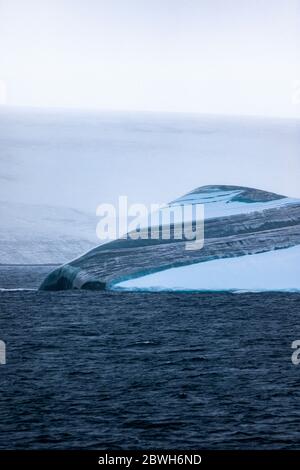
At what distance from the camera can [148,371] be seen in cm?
988

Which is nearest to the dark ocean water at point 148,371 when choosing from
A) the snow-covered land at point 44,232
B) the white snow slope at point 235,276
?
the white snow slope at point 235,276

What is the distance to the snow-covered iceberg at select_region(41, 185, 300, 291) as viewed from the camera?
1421 cm

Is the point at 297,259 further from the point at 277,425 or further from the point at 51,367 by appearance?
the point at 277,425

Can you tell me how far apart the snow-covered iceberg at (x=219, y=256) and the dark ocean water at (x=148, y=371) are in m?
0.21

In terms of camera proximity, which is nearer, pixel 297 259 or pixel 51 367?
pixel 51 367

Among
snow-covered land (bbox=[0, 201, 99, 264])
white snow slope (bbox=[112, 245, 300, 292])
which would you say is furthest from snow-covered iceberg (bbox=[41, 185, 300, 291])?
snow-covered land (bbox=[0, 201, 99, 264])

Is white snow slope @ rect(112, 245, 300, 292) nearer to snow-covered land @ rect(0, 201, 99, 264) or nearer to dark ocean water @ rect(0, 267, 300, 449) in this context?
dark ocean water @ rect(0, 267, 300, 449)

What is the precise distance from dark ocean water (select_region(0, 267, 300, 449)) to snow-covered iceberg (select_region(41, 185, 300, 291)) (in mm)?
210

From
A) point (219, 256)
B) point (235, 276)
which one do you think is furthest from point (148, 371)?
point (235, 276)

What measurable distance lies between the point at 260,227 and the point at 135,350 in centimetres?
453

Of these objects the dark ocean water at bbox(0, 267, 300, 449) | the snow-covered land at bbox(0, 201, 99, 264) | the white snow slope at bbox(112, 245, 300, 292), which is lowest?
the dark ocean water at bbox(0, 267, 300, 449)

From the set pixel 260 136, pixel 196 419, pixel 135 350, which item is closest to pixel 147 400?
pixel 196 419
